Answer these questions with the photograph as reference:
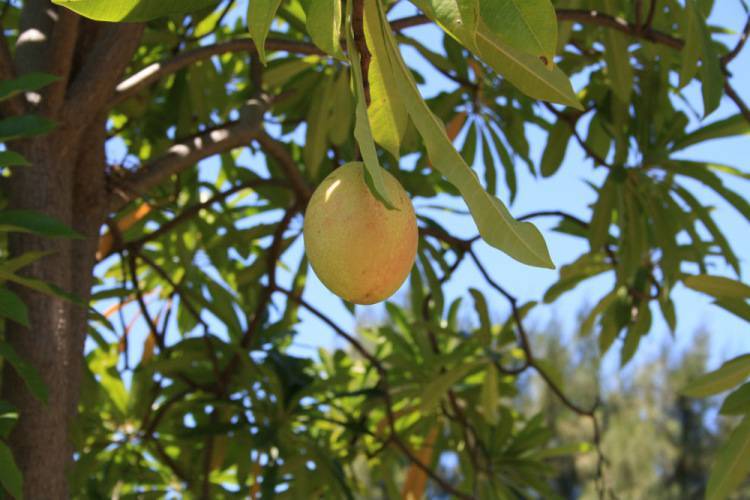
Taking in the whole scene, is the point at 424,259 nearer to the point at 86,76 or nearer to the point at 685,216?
the point at 685,216

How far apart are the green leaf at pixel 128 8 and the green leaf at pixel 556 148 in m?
1.38

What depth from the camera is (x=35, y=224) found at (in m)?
1.18

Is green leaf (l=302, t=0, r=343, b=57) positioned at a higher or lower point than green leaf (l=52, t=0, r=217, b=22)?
lower

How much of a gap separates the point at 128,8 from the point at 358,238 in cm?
25

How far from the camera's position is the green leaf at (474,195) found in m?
0.69

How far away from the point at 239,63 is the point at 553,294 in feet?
3.10

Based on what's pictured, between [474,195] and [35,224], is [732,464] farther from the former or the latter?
[35,224]

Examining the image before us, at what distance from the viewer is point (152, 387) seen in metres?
2.16

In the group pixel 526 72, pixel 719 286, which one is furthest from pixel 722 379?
pixel 526 72

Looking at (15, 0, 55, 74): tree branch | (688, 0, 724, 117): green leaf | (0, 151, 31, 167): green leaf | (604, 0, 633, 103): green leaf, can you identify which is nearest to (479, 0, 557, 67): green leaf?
(0, 151, 31, 167): green leaf

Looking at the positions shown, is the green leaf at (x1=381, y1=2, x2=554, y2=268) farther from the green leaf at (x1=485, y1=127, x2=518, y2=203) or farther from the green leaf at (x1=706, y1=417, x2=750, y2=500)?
the green leaf at (x1=485, y1=127, x2=518, y2=203)

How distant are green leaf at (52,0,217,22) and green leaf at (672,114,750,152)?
1.37 m

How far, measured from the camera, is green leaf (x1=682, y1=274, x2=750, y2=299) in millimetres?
1510

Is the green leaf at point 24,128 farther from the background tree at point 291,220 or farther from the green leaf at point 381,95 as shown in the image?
the green leaf at point 381,95
